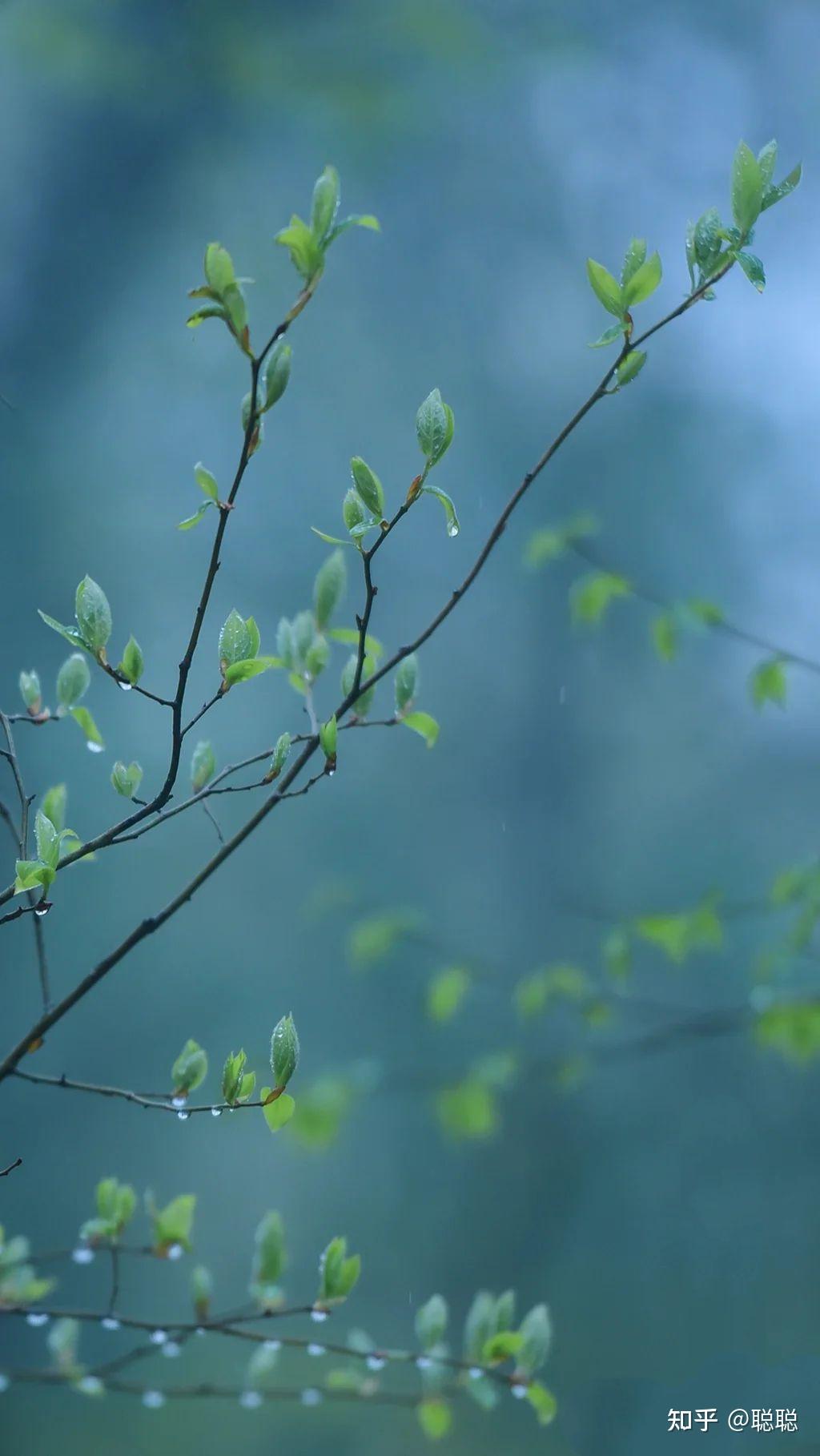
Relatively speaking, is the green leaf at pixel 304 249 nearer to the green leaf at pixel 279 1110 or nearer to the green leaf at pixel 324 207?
the green leaf at pixel 324 207

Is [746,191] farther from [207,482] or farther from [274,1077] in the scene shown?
[274,1077]

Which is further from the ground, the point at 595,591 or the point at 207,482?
the point at 595,591

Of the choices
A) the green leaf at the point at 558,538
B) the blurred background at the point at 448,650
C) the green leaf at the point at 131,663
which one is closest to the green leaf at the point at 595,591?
the green leaf at the point at 558,538

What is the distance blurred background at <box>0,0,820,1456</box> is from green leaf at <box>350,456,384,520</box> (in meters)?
0.98

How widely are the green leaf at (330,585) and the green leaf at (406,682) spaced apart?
0.12ft

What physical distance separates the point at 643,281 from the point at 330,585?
156 millimetres

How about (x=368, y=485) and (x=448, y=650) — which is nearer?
(x=368, y=485)

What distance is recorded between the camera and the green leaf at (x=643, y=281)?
38 cm

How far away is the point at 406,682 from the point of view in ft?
1.43

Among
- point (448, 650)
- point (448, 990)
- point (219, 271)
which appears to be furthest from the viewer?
point (448, 650)

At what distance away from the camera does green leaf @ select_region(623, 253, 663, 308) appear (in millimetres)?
378

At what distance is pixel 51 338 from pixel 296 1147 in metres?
1.07

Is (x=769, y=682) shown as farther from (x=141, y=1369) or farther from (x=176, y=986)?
(x=141, y=1369)

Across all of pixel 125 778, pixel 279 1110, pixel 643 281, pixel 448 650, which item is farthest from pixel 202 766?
pixel 448 650
